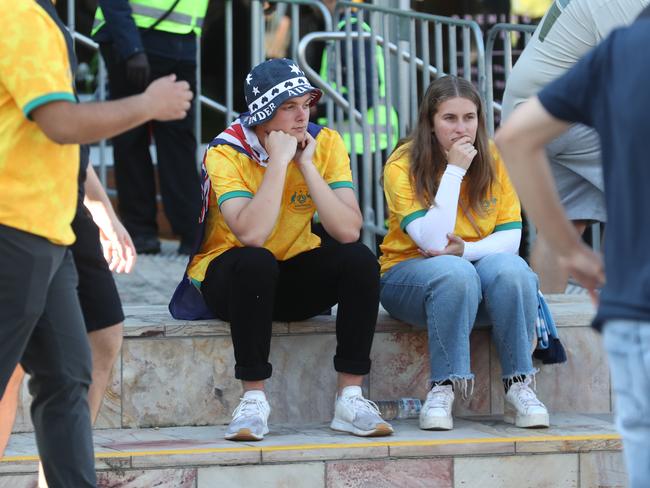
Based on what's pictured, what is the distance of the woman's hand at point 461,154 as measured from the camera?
4973mm

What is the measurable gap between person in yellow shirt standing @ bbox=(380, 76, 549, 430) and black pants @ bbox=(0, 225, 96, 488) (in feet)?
5.33

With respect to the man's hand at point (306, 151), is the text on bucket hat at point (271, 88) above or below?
above

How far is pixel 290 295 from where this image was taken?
192 inches

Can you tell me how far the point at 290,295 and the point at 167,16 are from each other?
233 cm

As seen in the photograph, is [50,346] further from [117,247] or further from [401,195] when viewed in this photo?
[401,195]

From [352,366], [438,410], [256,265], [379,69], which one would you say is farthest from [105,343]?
[379,69]

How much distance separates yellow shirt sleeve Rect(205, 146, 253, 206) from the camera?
188 inches

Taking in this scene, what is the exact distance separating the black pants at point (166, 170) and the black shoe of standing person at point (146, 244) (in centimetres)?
14

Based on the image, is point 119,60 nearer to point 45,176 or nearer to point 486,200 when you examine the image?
point 486,200

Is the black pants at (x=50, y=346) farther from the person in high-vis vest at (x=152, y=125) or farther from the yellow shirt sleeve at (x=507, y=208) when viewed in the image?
the person in high-vis vest at (x=152, y=125)

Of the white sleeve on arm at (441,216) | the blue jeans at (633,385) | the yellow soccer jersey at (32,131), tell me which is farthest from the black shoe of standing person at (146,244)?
the blue jeans at (633,385)

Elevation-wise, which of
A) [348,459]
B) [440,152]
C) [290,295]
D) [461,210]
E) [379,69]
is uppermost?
[379,69]

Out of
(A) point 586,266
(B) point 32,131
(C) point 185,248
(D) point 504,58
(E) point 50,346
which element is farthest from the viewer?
(C) point 185,248

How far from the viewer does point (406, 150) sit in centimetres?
518
